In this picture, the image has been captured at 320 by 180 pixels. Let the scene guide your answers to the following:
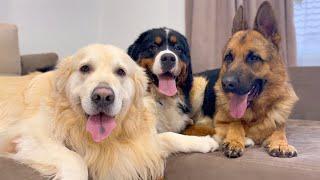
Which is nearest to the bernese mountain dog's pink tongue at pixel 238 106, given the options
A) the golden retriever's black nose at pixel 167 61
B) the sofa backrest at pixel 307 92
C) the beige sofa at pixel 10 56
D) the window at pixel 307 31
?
the golden retriever's black nose at pixel 167 61

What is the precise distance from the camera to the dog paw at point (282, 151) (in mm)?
1530

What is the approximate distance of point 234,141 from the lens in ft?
5.42

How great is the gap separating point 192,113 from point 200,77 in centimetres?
32

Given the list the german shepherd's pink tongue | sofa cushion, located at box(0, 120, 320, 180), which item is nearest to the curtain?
sofa cushion, located at box(0, 120, 320, 180)

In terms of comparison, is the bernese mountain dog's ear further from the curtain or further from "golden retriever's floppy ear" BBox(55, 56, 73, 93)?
the curtain

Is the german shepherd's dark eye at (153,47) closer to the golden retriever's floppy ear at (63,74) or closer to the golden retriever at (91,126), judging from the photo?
the golden retriever at (91,126)

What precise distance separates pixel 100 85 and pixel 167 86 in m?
0.63

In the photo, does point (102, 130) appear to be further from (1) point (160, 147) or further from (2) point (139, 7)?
(2) point (139, 7)

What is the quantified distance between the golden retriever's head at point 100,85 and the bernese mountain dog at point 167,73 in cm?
33

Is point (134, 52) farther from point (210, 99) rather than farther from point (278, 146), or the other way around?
point (278, 146)

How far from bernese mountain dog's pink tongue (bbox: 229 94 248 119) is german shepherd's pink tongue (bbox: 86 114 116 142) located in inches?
24.5

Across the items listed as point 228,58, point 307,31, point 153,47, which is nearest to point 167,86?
point 153,47

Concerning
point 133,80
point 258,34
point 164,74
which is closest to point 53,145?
point 133,80

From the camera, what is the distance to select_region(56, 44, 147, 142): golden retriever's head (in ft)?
4.54
